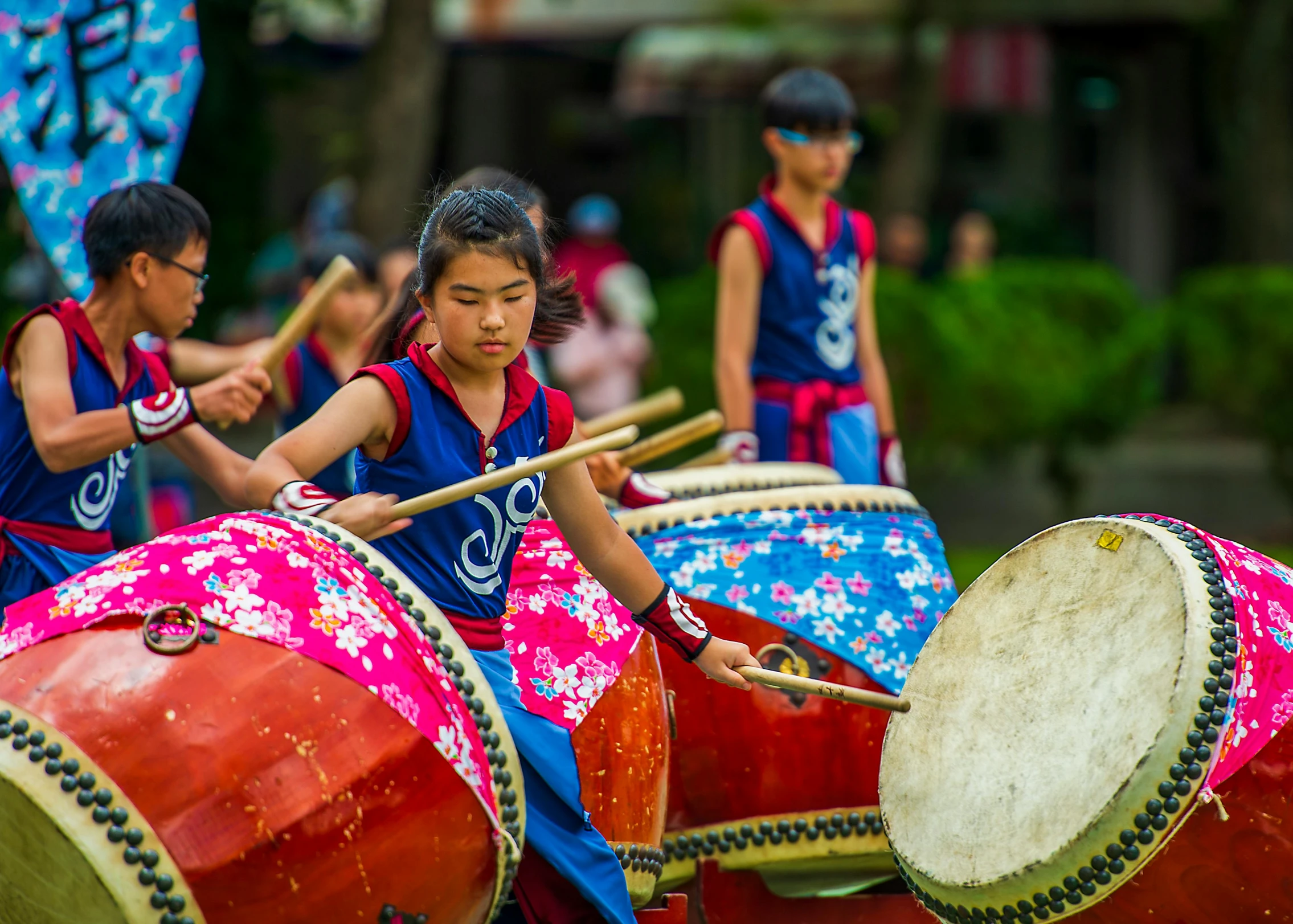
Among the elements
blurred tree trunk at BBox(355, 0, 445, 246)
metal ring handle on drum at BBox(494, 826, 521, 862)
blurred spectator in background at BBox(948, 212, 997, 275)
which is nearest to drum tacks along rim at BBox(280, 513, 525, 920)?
metal ring handle on drum at BBox(494, 826, 521, 862)

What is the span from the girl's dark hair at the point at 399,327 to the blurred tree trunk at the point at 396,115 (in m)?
5.22

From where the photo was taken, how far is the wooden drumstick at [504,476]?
99.7 inches

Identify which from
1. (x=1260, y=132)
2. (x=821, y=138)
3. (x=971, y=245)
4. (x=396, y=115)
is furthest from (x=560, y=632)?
(x=1260, y=132)

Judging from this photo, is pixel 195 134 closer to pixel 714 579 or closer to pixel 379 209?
pixel 379 209

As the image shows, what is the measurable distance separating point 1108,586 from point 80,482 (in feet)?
6.00

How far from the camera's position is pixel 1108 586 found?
287cm

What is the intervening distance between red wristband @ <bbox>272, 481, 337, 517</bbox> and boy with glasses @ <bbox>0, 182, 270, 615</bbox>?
27.1 inches

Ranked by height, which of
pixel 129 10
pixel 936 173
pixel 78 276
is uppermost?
pixel 129 10

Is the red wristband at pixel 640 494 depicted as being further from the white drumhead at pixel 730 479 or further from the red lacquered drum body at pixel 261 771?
the red lacquered drum body at pixel 261 771

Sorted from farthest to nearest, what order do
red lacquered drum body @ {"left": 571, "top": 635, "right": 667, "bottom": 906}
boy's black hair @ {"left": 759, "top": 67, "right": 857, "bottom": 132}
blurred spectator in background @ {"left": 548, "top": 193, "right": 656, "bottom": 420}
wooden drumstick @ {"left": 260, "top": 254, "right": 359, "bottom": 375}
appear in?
blurred spectator in background @ {"left": 548, "top": 193, "right": 656, "bottom": 420} → boy's black hair @ {"left": 759, "top": 67, "right": 857, "bottom": 132} → wooden drumstick @ {"left": 260, "top": 254, "right": 359, "bottom": 375} → red lacquered drum body @ {"left": 571, "top": 635, "right": 667, "bottom": 906}

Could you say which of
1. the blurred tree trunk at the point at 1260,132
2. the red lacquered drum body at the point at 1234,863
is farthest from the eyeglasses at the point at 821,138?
the blurred tree trunk at the point at 1260,132

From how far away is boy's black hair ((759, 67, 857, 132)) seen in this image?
4.82 metres

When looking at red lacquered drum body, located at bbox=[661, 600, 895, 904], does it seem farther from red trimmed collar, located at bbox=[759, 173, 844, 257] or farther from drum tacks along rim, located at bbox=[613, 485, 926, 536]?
red trimmed collar, located at bbox=[759, 173, 844, 257]

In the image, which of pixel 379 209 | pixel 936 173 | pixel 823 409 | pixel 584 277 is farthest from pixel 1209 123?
pixel 823 409
